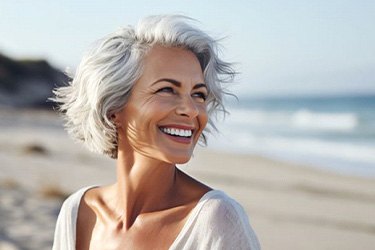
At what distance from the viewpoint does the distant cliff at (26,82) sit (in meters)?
36.0

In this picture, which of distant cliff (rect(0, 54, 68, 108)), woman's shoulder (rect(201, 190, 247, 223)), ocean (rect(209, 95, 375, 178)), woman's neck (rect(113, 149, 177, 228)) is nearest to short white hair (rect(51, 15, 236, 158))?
woman's neck (rect(113, 149, 177, 228))

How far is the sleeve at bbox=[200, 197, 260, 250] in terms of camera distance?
84.8 inches

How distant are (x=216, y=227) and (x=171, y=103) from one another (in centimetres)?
36

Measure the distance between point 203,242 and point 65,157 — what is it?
513 inches

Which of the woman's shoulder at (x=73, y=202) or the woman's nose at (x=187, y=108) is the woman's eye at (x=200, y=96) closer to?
the woman's nose at (x=187, y=108)

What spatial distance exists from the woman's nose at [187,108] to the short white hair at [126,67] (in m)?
0.10

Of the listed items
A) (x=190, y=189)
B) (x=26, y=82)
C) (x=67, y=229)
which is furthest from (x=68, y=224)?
(x=26, y=82)

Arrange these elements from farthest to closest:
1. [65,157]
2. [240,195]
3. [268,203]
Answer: [65,157], [240,195], [268,203]

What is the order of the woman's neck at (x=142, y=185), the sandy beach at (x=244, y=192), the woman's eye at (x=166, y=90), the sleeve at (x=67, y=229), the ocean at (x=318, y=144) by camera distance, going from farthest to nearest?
1. the ocean at (x=318, y=144)
2. the sandy beach at (x=244, y=192)
3. the sleeve at (x=67, y=229)
4. the woman's neck at (x=142, y=185)
5. the woman's eye at (x=166, y=90)

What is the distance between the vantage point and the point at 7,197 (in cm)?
878

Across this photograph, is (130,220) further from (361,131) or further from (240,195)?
(361,131)

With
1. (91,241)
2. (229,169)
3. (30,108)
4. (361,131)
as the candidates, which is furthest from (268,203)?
(30,108)

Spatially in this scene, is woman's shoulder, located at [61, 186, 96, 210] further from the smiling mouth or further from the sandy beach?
the sandy beach

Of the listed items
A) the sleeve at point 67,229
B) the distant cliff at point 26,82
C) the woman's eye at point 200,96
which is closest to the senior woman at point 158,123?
the woman's eye at point 200,96
